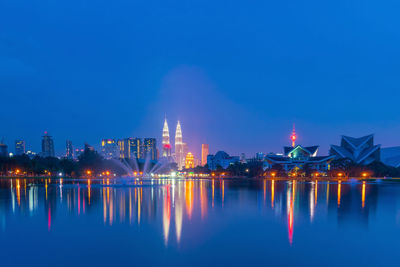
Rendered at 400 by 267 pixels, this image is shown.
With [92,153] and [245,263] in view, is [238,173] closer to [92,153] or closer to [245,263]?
[92,153]

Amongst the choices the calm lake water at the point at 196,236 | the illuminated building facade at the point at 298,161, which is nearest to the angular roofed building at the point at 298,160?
the illuminated building facade at the point at 298,161

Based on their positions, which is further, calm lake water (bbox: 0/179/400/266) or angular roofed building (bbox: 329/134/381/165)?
angular roofed building (bbox: 329/134/381/165)

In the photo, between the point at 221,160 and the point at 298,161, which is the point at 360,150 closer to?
the point at 298,161

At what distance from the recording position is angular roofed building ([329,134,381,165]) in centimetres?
10012

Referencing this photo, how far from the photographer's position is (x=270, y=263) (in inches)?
462

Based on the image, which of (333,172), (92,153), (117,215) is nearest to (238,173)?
(333,172)

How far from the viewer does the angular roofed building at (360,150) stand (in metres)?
100

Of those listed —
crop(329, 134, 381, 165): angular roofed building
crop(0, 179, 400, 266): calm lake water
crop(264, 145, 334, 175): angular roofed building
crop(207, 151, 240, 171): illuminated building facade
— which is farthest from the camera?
crop(207, 151, 240, 171): illuminated building facade

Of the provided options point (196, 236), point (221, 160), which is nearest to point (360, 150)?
point (221, 160)

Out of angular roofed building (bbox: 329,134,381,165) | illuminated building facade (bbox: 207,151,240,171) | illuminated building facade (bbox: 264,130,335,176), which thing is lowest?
illuminated building facade (bbox: 207,151,240,171)

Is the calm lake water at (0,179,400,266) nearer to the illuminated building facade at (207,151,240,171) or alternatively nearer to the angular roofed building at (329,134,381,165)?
the angular roofed building at (329,134,381,165)

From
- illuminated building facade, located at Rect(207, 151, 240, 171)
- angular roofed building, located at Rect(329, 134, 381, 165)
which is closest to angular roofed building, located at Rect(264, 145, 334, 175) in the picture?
angular roofed building, located at Rect(329, 134, 381, 165)

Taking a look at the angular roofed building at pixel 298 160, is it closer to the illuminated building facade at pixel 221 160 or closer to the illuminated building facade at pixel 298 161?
the illuminated building facade at pixel 298 161

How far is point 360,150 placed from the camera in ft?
336
